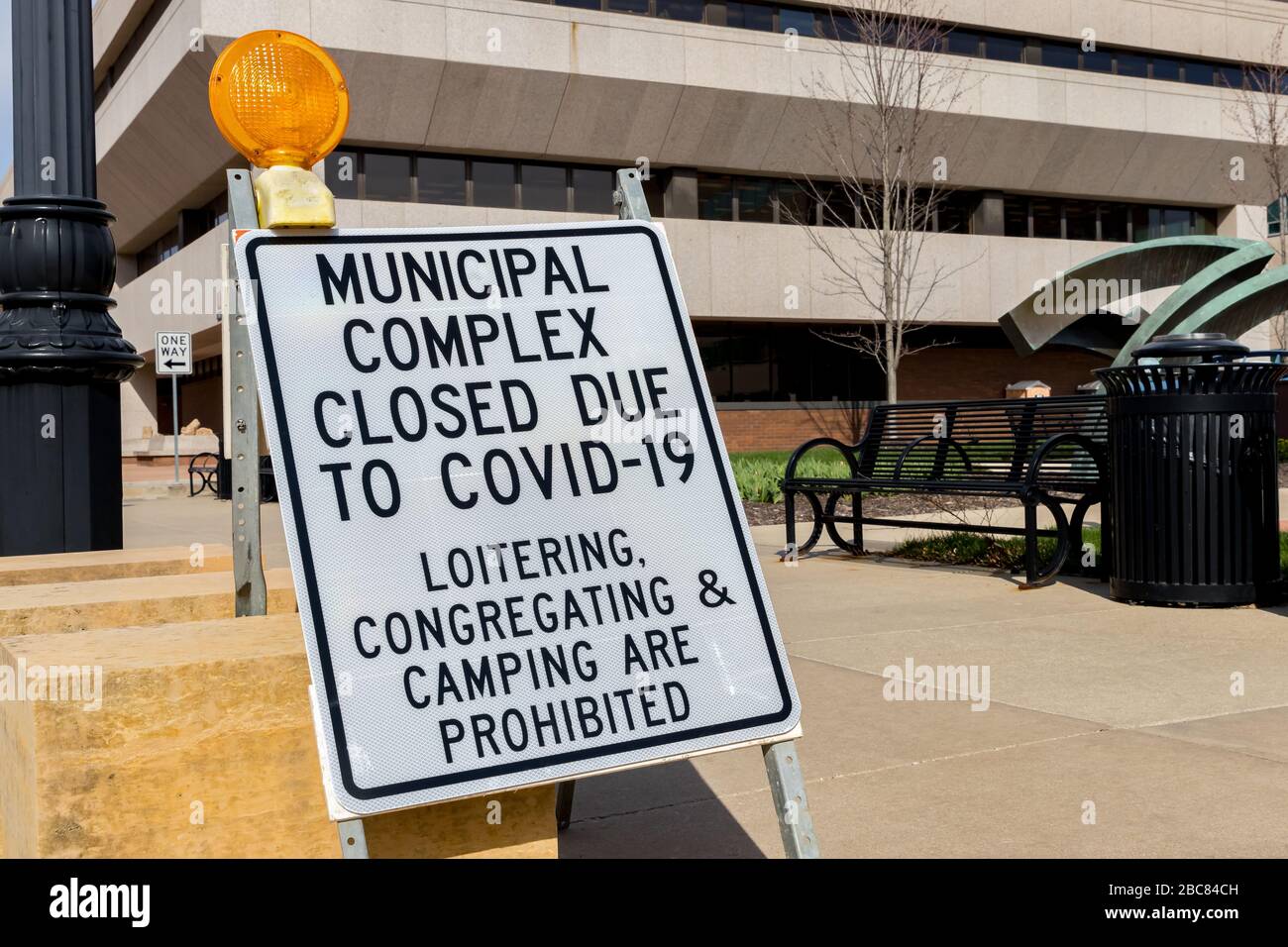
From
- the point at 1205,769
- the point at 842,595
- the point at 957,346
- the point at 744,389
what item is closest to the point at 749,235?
the point at 744,389

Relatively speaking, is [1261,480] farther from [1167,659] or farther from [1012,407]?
[1012,407]

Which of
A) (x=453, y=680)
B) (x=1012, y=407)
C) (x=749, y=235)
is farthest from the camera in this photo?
(x=749, y=235)

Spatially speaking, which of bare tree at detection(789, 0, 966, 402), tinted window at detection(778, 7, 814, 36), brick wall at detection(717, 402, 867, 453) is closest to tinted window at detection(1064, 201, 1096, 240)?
bare tree at detection(789, 0, 966, 402)

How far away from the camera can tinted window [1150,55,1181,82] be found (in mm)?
33281

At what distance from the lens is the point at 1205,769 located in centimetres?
405

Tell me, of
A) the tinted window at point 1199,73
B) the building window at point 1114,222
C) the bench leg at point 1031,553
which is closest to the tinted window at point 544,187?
the building window at point 1114,222

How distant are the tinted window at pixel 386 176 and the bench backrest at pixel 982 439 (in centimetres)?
1769

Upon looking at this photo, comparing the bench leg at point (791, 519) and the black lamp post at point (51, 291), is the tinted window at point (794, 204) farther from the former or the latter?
the black lamp post at point (51, 291)

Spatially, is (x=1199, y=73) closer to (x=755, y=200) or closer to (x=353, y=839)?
(x=755, y=200)

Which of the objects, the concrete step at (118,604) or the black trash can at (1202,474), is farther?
the black trash can at (1202,474)

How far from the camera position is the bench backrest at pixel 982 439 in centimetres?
872

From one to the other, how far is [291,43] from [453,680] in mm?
1377

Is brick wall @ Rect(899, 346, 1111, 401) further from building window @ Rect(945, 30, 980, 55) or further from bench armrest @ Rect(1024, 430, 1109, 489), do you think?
bench armrest @ Rect(1024, 430, 1109, 489)

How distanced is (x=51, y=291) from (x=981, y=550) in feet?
24.1
